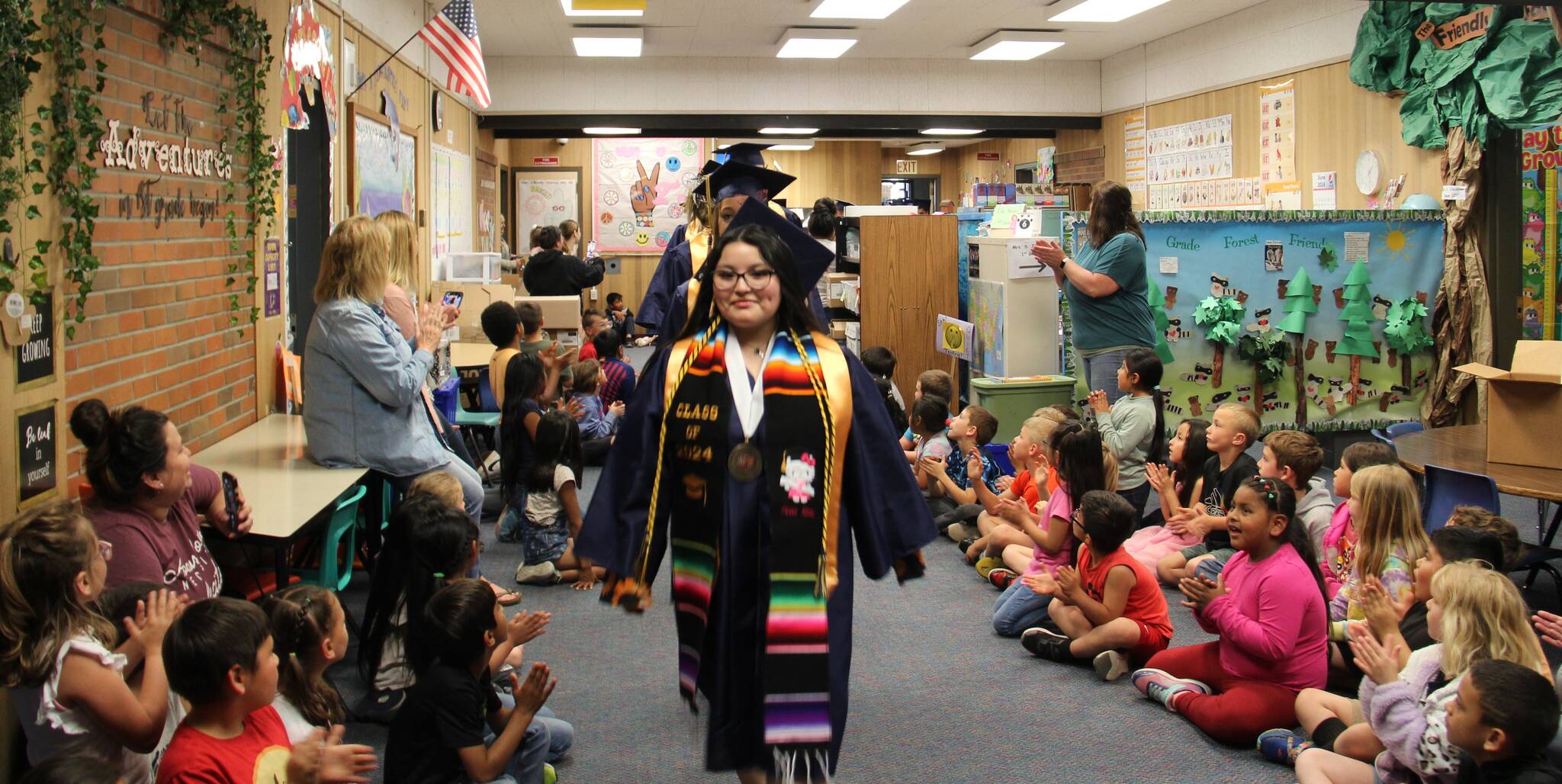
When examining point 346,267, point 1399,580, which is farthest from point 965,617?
point 346,267

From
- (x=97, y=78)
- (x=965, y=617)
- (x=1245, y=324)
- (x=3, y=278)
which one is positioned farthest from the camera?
(x=1245, y=324)

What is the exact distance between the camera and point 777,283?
2764mm

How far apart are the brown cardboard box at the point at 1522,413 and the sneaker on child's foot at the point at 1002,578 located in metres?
1.88

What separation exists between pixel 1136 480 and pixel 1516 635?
2897 millimetres

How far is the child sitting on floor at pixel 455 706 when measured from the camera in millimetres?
2904

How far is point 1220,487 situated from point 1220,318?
2.86 metres

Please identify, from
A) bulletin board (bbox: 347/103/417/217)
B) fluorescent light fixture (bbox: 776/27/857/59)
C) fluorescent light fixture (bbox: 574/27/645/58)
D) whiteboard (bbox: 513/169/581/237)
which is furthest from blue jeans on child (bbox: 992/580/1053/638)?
whiteboard (bbox: 513/169/581/237)

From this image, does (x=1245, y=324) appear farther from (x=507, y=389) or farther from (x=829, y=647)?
(x=829, y=647)

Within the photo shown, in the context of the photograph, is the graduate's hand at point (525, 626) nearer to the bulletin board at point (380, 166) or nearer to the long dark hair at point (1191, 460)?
the long dark hair at point (1191, 460)

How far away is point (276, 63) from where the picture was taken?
19.0 ft

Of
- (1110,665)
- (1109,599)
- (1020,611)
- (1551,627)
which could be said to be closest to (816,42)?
(1020,611)

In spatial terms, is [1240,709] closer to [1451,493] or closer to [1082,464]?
[1082,464]

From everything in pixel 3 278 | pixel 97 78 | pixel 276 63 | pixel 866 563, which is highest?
Result: pixel 276 63

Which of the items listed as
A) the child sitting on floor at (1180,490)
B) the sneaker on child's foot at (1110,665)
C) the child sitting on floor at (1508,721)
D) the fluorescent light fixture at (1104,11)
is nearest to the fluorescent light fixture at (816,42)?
the fluorescent light fixture at (1104,11)
